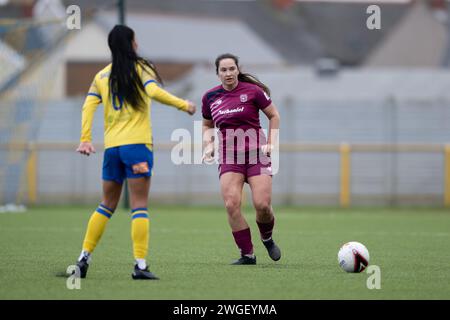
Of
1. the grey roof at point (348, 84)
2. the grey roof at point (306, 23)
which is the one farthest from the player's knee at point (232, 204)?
the grey roof at point (306, 23)

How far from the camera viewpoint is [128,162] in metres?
7.85

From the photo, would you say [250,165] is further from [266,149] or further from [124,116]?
[124,116]

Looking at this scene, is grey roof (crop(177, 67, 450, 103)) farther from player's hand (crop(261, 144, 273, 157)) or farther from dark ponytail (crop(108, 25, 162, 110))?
dark ponytail (crop(108, 25, 162, 110))

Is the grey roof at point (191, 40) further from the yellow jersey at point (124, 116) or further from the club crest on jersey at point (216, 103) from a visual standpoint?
the yellow jersey at point (124, 116)

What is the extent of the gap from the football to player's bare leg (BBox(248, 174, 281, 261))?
3.37ft

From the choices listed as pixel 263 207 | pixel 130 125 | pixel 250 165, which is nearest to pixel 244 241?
pixel 263 207

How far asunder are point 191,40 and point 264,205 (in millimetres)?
33877

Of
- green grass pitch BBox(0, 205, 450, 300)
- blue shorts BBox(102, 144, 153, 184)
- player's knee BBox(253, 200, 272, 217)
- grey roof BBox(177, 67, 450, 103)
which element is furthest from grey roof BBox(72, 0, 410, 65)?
blue shorts BBox(102, 144, 153, 184)

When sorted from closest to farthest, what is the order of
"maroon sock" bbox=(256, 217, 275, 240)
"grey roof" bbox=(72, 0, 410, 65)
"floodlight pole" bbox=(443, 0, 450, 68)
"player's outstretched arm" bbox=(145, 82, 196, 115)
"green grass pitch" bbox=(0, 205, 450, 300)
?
"green grass pitch" bbox=(0, 205, 450, 300) < "player's outstretched arm" bbox=(145, 82, 196, 115) < "maroon sock" bbox=(256, 217, 275, 240) < "floodlight pole" bbox=(443, 0, 450, 68) < "grey roof" bbox=(72, 0, 410, 65)

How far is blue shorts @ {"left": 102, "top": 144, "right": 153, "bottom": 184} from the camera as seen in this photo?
7840 millimetres

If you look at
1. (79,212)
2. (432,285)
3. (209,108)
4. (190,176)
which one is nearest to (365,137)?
(190,176)

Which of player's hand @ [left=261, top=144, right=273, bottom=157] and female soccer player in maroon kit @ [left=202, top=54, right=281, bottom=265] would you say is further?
female soccer player in maroon kit @ [left=202, top=54, right=281, bottom=265]

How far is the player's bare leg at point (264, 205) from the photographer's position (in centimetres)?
948

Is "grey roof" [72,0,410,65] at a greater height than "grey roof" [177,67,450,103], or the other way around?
"grey roof" [72,0,410,65]
